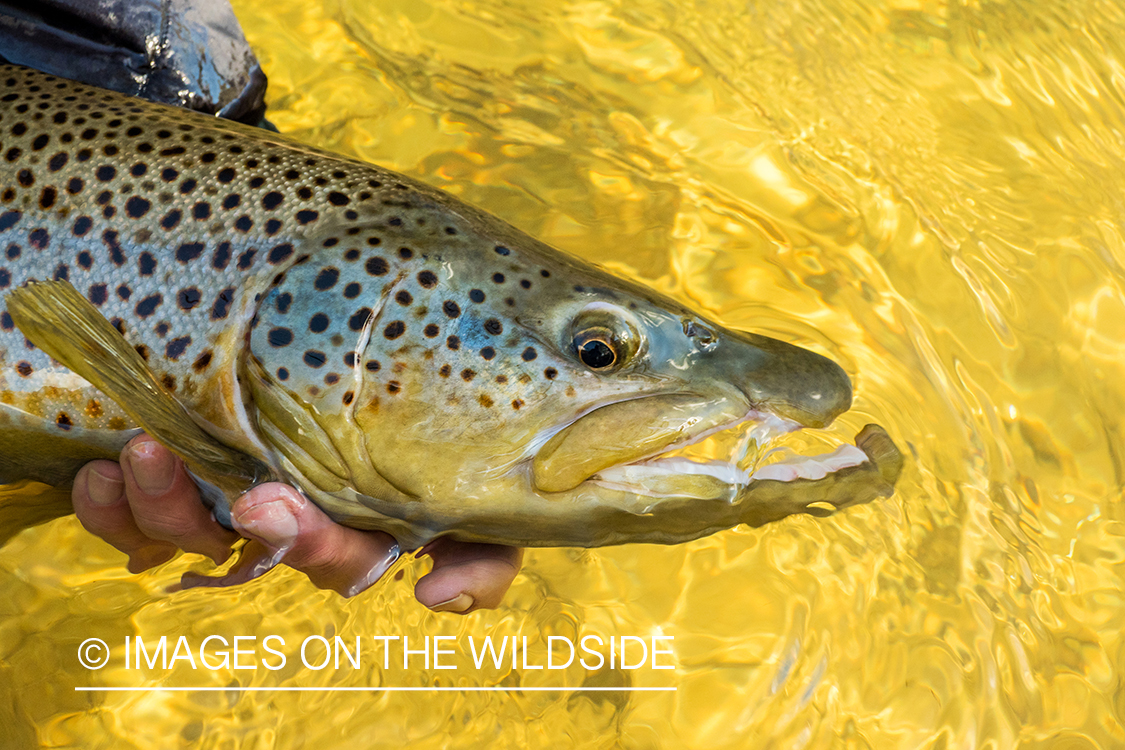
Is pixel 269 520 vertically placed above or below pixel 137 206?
below

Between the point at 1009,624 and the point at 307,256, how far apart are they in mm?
2351

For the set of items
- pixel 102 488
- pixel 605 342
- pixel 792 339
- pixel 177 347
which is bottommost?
pixel 792 339

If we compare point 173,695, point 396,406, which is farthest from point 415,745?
point 396,406

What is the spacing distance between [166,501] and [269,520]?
30 centimetres

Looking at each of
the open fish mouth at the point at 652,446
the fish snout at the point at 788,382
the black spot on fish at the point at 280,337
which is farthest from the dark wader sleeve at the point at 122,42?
the fish snout at the point at 788,382

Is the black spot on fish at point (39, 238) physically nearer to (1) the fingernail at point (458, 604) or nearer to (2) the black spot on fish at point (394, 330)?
(2) the black spot on fish at point (394, 330)

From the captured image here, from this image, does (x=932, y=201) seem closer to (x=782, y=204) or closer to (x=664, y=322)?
(x=782, y=204)

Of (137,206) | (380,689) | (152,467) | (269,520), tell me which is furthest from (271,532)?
(380,689)

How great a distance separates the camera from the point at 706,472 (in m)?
1.68

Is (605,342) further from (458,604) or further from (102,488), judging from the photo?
(102,488)

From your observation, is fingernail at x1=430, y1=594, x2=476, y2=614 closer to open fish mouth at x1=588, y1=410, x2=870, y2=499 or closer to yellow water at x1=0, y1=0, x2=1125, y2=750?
open fish mouth at x1=588, y1=410, x2=870, y2=499

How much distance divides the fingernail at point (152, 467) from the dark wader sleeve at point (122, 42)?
1.21 meters

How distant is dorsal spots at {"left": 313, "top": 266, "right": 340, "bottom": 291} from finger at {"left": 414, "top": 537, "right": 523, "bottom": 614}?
0.63 metres

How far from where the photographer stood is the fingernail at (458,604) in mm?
1907
